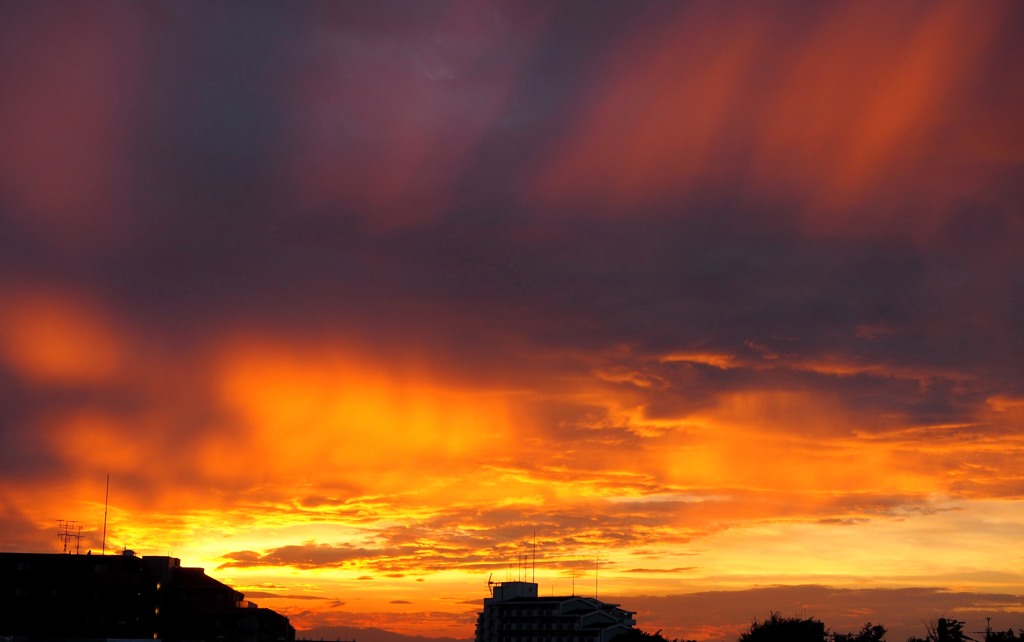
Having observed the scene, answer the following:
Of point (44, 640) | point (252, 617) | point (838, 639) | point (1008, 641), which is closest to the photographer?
point (1008, 641)

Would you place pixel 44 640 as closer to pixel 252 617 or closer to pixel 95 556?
pixel 95 556

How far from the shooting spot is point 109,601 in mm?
186375

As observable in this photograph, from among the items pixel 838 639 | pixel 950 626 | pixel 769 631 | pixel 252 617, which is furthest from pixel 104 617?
pixel 950 626

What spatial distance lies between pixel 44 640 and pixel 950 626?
412 feet

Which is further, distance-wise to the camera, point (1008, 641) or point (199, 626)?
point (199, 626)

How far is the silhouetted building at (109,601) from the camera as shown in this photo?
185 meters

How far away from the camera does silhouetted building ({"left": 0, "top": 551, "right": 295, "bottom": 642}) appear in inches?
7283

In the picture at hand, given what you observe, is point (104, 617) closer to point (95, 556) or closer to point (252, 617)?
point (95, 556)

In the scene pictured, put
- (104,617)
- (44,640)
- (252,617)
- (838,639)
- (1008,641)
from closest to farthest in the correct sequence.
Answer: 1. (1008,641)
2. (44,640)
3. (838,639)
4. (104,617)
5. (252,617)

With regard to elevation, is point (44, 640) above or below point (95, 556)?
below

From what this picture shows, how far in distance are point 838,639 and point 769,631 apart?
19.8 metres

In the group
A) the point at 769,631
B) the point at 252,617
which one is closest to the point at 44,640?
the point at 252,617

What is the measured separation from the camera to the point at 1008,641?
129500mm

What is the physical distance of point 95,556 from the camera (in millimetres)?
189500
